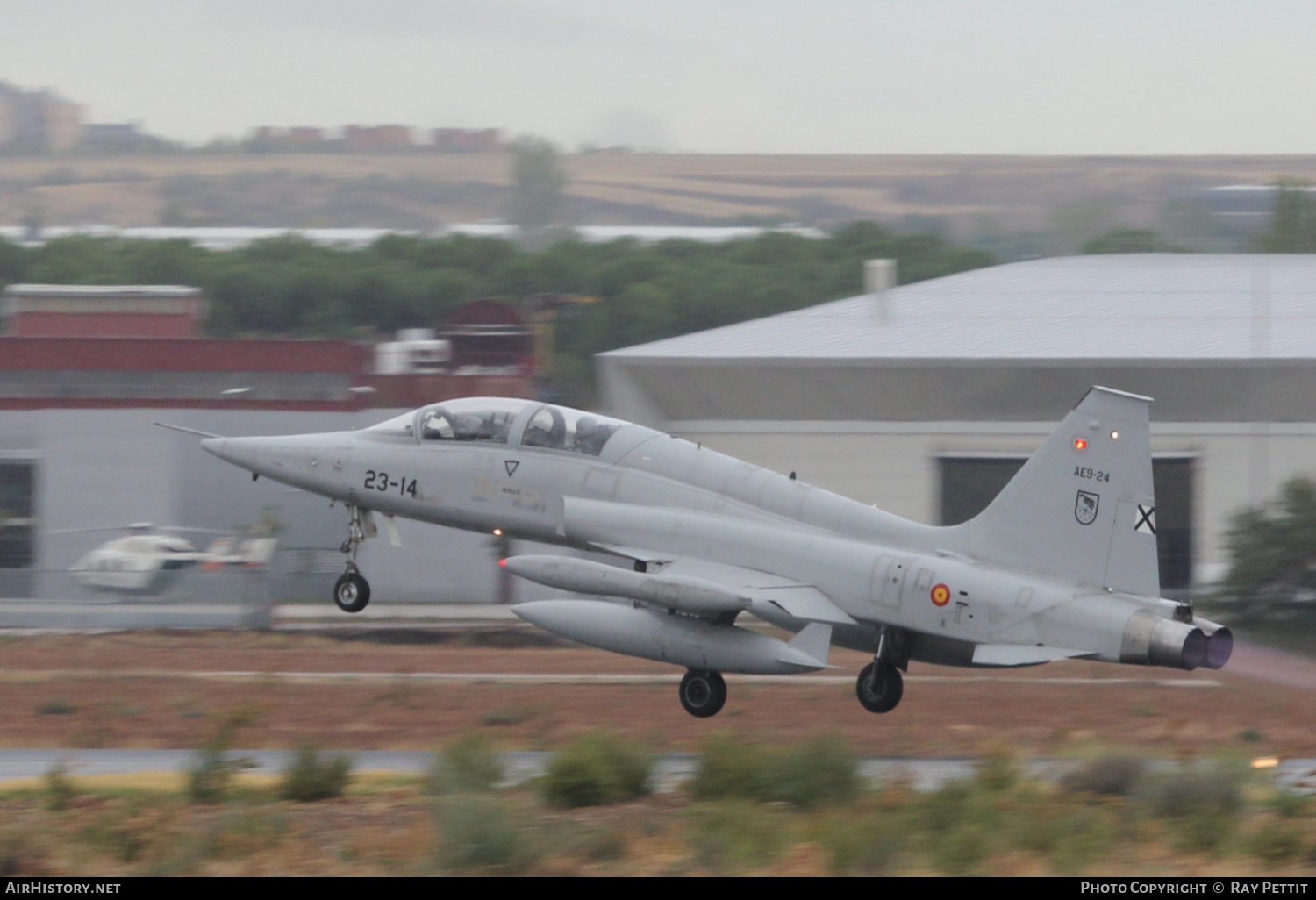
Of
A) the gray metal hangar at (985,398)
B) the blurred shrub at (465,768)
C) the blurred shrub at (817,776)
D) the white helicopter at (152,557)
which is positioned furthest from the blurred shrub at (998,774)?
the white helicopter at (152,557)

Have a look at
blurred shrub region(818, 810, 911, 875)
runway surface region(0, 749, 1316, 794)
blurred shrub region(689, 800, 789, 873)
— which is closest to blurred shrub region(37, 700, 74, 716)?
runway surface region(0, 749, 1316, 794)

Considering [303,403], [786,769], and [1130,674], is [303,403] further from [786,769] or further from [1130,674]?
[786,769]

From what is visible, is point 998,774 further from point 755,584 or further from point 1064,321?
point 1064,321

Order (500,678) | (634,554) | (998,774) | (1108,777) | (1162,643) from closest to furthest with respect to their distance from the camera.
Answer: (998,774) < (1108,777) < (1162,643) < (634,554) < (500,678)

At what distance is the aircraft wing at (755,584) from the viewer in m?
19.0

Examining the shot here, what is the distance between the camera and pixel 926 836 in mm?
13445

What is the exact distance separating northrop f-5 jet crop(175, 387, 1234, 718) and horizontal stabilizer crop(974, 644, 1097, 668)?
0.02 meters

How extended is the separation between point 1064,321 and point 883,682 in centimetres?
2320

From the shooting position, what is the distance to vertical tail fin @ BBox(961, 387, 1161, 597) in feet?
58.1

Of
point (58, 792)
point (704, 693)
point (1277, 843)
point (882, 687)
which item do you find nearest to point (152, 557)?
point (704, 693)

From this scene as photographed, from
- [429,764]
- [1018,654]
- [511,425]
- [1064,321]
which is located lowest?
[429,764]

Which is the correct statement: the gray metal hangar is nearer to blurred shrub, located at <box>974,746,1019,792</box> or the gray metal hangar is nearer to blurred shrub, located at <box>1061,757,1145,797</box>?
blurred shrub, located at <box>1061,757,1145,797</box>

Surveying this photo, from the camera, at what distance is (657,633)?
62.6ft

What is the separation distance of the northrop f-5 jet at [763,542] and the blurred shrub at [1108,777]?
136 cm
